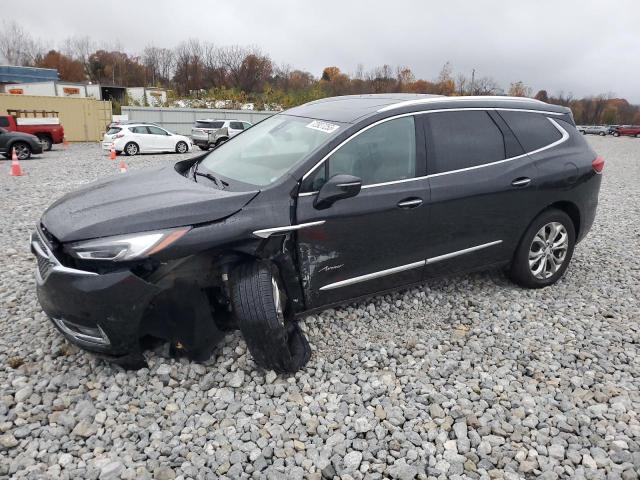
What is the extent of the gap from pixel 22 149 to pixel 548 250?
18.2 meters

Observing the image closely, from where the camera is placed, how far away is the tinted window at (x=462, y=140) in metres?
3.69

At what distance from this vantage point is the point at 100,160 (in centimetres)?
1731

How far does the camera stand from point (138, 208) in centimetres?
289

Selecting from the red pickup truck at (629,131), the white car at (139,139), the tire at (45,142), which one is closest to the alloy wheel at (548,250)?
the white car at (139,139)

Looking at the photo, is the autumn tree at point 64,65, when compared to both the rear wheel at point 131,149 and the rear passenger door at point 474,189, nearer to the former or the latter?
the rear wheel at point 131,149

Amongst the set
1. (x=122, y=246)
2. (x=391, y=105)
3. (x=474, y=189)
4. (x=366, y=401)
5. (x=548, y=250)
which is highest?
(x=391, y=105)

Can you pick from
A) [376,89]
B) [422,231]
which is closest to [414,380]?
[422,231]

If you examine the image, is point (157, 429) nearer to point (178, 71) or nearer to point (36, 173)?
point (36, 173)

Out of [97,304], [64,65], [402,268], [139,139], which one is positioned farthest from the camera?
[64,65]

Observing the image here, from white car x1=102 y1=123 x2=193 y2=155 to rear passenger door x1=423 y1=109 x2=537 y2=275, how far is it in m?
18.0

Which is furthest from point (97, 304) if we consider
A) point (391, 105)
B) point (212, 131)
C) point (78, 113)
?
point (78, 113)

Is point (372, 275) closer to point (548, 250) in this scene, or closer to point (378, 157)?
point (378, 157)

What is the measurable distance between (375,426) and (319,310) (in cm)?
95

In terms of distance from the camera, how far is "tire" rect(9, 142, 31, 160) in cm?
1683
